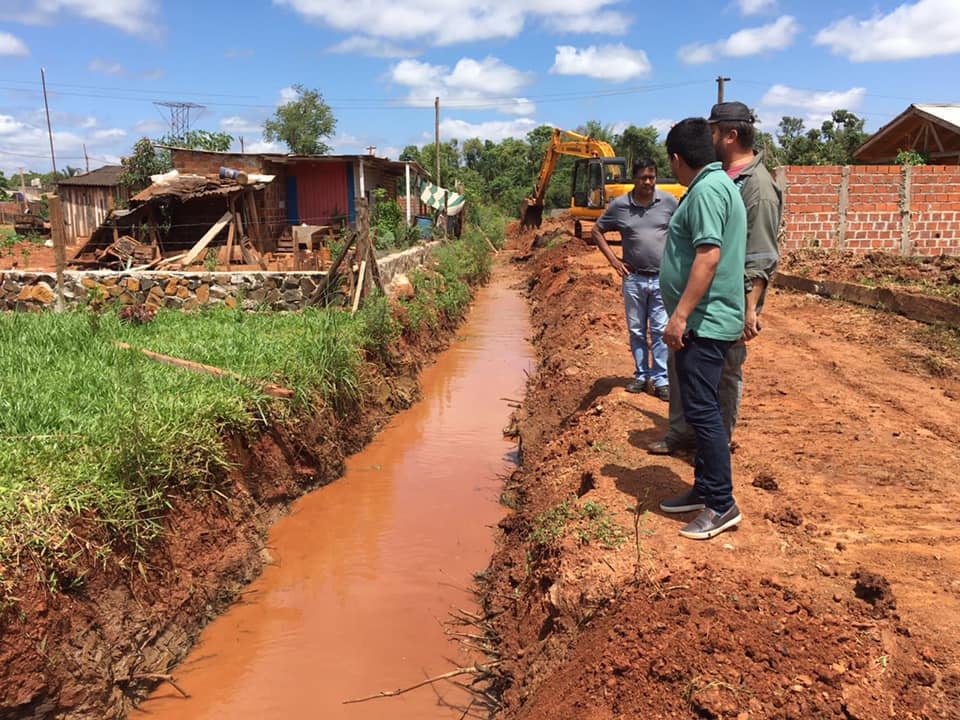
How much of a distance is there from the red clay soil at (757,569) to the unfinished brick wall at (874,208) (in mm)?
7488

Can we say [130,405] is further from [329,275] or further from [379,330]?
[329,275]

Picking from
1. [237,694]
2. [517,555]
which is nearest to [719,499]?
[517,555]

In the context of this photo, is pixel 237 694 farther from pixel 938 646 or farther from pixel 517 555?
pixel 938 646

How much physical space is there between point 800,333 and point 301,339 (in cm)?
600

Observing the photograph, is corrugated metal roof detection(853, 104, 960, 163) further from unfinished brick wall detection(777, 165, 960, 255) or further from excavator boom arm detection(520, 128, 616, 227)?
excavator boom arm detection(520, 128, 616, 227)

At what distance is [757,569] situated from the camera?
9.32 feet

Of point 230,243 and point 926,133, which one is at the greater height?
point 926,133

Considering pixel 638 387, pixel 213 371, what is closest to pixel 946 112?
pixel 638 387

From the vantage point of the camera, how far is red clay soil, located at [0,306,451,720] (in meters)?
2.99

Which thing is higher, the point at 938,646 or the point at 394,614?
the point at 938,646

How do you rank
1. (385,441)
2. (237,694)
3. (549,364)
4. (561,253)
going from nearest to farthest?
(237,694)
(385,441)
(549,364)
(561,253)

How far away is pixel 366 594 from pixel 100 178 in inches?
979

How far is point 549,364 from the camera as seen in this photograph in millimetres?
7988

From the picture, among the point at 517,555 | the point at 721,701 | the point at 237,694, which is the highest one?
the point at 721,701
